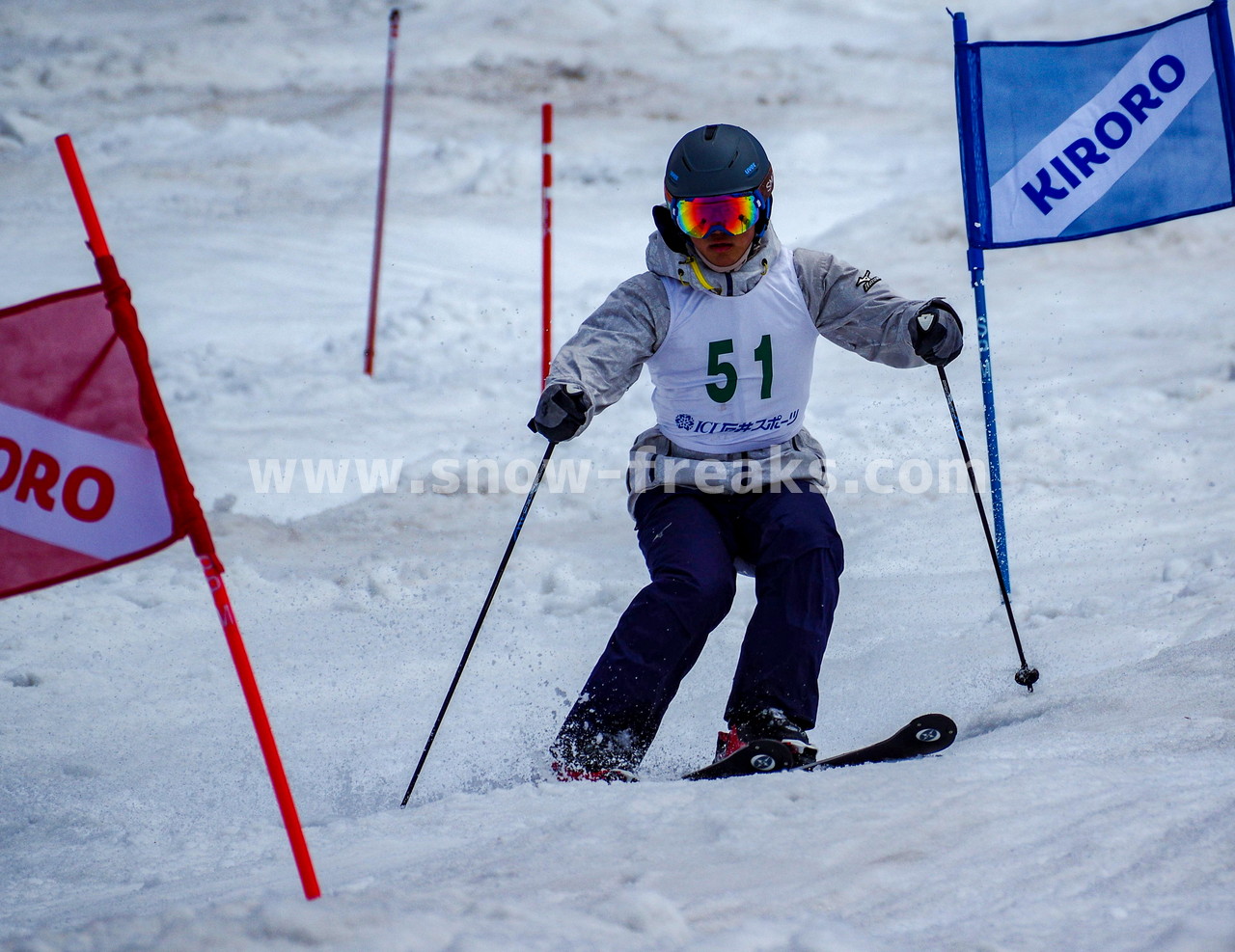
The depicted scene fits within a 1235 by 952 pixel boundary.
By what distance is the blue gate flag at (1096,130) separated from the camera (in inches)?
164

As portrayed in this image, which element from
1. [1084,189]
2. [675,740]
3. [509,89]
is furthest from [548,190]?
[509,89]

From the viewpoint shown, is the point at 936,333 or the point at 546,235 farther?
the point at 546,235

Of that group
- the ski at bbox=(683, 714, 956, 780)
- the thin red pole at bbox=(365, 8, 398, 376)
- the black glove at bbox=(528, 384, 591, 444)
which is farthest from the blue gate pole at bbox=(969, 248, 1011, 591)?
the thin red pole at bbox=(365, 8, 398, 376)

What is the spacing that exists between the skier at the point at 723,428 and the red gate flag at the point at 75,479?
106cm

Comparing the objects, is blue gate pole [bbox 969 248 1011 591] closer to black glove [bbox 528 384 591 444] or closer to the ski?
the ski

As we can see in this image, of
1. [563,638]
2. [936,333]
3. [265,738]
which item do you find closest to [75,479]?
[265,738]

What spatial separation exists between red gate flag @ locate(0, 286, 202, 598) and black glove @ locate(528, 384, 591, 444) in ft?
3.39

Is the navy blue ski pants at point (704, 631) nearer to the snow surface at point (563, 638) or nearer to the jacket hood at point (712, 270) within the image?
the snow surface at point (563, 638)

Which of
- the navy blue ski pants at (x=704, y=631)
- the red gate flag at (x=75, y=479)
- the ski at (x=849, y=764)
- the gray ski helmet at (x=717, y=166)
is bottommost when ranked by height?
the ski at (x=849, y=764)

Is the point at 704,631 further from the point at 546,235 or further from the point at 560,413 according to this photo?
the point at 546,235

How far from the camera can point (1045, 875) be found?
2025 mm

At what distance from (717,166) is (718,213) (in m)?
0.12

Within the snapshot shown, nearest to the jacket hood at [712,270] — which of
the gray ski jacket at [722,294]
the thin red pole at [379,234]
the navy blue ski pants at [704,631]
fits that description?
the gray ski jacket at [722,294]

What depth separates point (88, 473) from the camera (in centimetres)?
220
